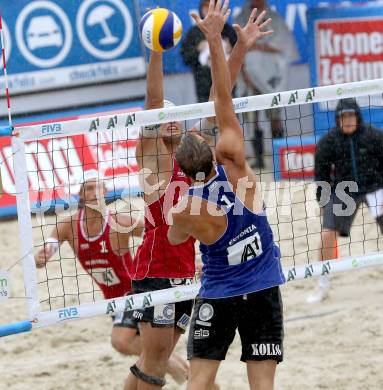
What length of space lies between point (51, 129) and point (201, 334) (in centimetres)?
143

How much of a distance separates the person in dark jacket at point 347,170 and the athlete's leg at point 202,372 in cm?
352

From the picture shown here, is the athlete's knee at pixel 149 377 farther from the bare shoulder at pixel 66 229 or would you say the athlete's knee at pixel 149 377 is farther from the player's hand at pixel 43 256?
the bare shoulder at pixel 66 229

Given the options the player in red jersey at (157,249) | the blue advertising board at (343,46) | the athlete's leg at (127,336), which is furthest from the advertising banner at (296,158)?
the player in red jersey at (157,249)

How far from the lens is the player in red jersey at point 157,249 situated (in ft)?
19.3

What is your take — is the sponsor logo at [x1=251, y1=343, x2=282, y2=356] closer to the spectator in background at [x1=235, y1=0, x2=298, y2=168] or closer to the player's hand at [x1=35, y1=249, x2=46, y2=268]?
the player's hand at [x1=35, y1=249, x2=46, y2=268]

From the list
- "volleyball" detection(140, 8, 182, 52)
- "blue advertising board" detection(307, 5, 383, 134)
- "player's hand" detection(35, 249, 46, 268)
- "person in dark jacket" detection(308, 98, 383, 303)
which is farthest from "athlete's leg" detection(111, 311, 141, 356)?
"blue advertising board" detection(307, 5, 383, 134)

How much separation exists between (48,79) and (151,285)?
6.97 meters

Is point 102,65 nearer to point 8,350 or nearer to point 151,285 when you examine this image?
point 8,350

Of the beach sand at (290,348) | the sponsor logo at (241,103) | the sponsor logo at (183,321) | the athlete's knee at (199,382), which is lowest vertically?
the beach sand at (290,348)

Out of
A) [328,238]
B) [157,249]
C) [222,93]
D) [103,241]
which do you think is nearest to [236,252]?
[222,93]

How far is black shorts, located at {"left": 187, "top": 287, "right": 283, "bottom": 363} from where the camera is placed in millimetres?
5121

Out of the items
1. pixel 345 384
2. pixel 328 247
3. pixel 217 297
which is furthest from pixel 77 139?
pixel 217 297

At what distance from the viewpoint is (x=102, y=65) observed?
1268 centimetres

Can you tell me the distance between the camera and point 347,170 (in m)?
8.61
